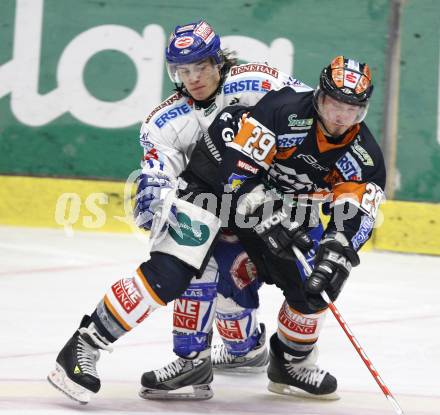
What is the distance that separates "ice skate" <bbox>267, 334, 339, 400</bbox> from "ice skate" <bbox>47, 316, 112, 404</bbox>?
676mm

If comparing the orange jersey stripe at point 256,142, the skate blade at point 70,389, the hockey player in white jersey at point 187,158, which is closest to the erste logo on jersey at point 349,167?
the orange jersey stripe at point 256,142

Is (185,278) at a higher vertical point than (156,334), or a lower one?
higher

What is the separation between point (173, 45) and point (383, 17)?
3103 mm

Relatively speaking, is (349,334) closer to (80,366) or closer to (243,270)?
(243,270)

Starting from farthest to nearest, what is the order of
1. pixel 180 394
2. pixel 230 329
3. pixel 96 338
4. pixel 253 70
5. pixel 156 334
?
1. pixel 156 334
2. pixel 230 329
3. pixel 253 70
4. pixel 180 394
5. pixel 96 338

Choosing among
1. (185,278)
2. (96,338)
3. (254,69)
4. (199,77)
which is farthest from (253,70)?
(96,338)

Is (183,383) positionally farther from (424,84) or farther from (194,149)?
(424,84)

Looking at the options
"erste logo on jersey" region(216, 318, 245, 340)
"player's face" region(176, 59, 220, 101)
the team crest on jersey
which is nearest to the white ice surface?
"erste logo on jersey" region(216, 318, 245, 340)

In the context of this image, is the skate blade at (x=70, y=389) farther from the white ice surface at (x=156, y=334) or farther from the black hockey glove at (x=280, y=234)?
the black hockey glove at (x=280, y=234)

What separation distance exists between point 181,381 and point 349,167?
0.90 meters

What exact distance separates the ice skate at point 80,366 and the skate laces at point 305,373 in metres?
0.70

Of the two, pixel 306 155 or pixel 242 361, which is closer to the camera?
pixel 306 155

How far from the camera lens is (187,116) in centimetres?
404

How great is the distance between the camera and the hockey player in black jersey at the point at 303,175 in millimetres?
3590
